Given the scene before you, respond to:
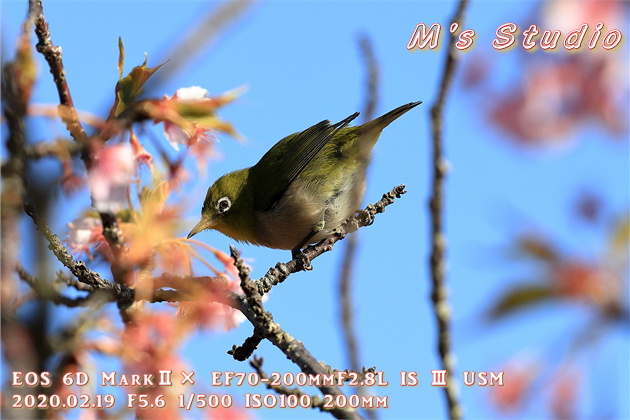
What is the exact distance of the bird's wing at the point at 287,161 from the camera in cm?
586

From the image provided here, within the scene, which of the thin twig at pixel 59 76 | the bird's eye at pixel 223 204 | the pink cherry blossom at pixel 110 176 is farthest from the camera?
the bird's eye at pixel 223 204

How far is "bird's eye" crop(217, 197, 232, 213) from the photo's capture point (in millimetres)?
6059

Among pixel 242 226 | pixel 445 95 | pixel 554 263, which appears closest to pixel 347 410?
pixel 554 263

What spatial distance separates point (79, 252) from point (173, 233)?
0.53 meters

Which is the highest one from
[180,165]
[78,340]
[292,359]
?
[180,165]

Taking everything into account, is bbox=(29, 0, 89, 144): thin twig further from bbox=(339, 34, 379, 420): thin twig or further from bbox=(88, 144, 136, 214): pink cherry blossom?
bbox=(339, 34, 379, 420): thin twig

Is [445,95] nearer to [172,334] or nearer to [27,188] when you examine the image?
[27,188]

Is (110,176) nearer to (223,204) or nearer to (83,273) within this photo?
(83,273)

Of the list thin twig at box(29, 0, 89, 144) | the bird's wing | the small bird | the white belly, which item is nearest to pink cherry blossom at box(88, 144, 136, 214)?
thin twig at box(29, 0, 89, 144)

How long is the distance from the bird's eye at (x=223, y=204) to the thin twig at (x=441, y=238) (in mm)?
3730

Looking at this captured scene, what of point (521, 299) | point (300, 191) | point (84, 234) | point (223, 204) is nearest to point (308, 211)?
point (300, 191)

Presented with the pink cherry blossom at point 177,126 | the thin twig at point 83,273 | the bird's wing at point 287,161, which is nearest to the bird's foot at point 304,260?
the pink cherry blossom at point 177,126

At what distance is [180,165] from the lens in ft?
11.2

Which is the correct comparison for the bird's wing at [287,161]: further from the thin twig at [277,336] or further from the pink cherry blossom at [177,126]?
the thin twig at [277,336]
